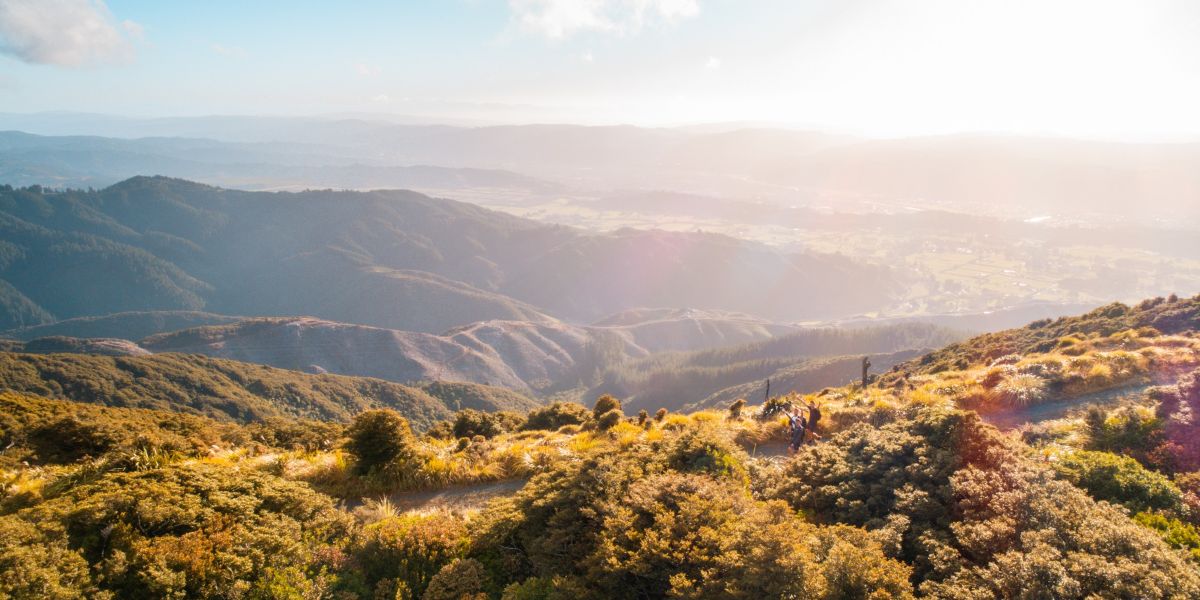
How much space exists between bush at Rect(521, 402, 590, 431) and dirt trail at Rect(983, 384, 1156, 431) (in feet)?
53.0

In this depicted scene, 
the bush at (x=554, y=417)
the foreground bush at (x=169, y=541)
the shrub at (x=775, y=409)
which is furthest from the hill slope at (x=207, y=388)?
the shrub at (x=775, y=409)

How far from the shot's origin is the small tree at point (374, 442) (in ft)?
37.9

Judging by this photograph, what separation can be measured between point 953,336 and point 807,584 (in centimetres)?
16386

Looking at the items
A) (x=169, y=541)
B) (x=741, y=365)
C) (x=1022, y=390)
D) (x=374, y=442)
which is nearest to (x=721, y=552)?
(x=169, y=541)

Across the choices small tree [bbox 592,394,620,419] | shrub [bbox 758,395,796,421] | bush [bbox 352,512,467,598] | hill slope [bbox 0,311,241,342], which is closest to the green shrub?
shrub [bbox 758,395,796,421]

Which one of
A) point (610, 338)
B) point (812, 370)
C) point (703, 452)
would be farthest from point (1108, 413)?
point (610, 338)

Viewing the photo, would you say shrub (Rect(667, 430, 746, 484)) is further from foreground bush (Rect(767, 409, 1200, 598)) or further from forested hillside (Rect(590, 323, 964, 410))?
forested hillside (Rect(590, 323, 964, 410))

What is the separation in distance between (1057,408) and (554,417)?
19.2m

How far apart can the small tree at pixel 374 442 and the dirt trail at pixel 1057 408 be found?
561 inches

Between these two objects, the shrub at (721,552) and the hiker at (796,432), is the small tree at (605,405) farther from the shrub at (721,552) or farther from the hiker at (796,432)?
the shrub at (721,552)

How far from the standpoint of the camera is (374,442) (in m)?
11.6

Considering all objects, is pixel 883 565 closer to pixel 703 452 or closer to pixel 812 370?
pixel 703 452

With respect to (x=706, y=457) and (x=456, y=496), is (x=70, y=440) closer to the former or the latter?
(x=456, y=496)

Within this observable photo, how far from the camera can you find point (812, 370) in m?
98.2
